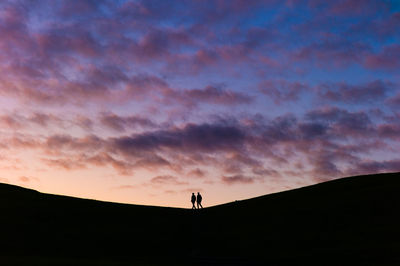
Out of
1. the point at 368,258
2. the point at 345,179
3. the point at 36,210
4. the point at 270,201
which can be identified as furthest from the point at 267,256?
the point at 345,179

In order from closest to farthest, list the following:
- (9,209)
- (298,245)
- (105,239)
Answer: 1. (298,245)
2. (105,239)
3. (9,209)

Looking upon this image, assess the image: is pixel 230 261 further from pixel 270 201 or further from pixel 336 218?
pixel 270 201

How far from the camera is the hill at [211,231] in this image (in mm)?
31875

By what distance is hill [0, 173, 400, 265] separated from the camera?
3188 centimetres

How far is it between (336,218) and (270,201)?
14.2 m

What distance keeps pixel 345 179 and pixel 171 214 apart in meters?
28.9

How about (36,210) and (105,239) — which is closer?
(105,239)

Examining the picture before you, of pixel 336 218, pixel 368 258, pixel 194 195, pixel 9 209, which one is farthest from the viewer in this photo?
pixel 194 195

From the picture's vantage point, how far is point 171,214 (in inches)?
2008

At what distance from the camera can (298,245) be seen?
36.0 metres

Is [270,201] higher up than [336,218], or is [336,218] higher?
[270,201]

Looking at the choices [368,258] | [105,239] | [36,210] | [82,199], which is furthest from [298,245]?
[82,199]

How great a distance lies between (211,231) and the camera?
42.7m

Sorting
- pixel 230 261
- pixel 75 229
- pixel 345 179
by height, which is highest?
pixel 345 179
